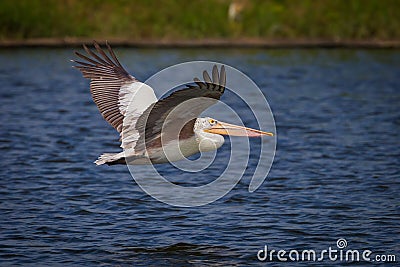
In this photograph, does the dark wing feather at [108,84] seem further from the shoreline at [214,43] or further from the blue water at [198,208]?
the shoreline at [214,43]

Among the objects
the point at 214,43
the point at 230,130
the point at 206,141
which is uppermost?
the point at 214,43

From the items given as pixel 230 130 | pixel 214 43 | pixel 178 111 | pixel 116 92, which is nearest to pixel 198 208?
pixel 230 130

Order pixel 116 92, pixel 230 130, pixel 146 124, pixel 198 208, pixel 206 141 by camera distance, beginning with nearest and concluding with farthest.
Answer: pixel 146 124, pixel 206 141, pixel 230 130, pixel 116 92, pixel 198 208

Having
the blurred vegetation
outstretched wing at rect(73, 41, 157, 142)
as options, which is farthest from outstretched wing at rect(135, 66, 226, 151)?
the blurred vegetation

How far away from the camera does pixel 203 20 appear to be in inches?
950

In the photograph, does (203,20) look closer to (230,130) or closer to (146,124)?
(230,130)

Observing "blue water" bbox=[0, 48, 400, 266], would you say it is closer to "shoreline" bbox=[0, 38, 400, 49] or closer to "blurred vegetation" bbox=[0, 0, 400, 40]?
"shoreline" bbox=[0, 38, 400, 49]

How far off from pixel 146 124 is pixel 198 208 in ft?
4.99

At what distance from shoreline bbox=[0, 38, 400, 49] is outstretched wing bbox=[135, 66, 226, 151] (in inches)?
619

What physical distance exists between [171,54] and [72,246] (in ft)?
51.7

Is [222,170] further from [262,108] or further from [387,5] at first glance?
[387,5]

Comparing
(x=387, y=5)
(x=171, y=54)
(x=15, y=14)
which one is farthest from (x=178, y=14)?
(x=387, y=5)

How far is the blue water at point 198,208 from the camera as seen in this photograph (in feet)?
24.0

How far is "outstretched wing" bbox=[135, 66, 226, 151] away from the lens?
636cm
